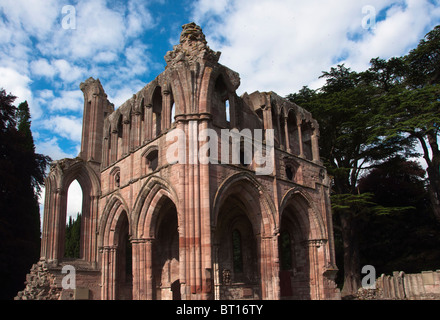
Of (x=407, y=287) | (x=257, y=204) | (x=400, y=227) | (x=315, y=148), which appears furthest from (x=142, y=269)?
(x=400, y=227)

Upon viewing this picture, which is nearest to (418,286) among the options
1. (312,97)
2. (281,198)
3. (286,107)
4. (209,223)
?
(281,198)

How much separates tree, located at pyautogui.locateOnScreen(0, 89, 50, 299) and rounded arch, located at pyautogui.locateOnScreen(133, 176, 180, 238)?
10077 mm

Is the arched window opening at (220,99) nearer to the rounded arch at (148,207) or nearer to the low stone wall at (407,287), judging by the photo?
the rounded arch at (148,207)

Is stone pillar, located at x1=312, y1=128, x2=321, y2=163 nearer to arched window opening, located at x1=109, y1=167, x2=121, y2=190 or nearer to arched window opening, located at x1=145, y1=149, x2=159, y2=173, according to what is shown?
arched window opening, located at x1=145, y1=149, x2=159, y2=173

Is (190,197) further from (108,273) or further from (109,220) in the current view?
Answer: (108,273)

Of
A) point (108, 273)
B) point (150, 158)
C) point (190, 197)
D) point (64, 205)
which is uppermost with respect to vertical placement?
point (150, 158)

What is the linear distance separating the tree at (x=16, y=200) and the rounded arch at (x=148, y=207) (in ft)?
33.1

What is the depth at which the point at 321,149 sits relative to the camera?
2528 cm

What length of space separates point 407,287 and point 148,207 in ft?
39.1

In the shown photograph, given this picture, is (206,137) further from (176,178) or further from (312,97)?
(312,97)
